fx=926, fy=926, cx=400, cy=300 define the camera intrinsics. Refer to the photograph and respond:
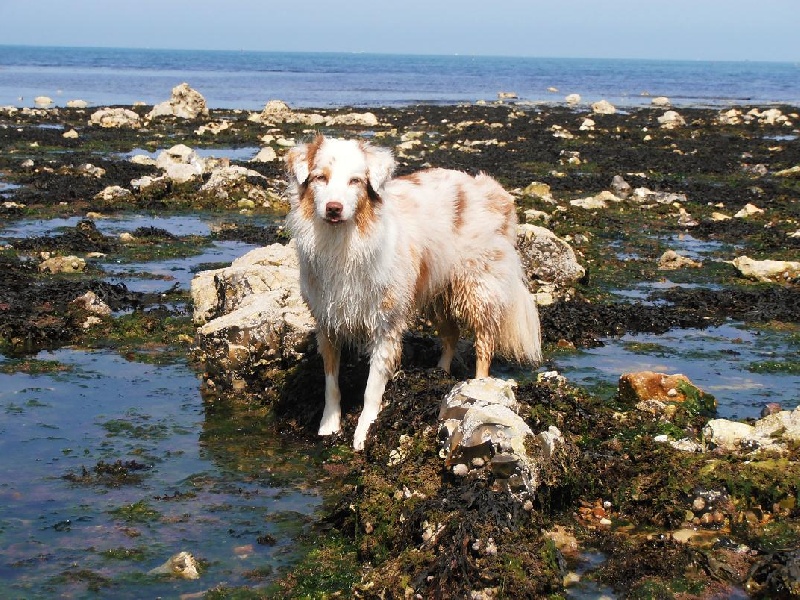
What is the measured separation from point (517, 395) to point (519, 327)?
161 centimetres

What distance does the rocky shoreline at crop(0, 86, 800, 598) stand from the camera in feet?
18.6

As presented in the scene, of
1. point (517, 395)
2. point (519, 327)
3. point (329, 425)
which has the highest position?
point (519, 327)

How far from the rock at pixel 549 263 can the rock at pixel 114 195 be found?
33.9 feet

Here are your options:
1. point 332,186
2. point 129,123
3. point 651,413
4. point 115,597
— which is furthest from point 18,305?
point 129,123

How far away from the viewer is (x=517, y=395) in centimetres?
771

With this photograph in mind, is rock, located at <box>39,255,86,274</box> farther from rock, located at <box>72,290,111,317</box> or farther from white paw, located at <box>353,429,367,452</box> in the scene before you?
white paw, located at <box>353,429,367,452</box>

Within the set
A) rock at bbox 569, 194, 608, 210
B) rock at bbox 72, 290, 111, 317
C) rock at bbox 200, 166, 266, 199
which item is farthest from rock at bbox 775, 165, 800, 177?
rock at bbox 72, 290, 111, 317

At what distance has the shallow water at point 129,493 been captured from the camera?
18.7ft

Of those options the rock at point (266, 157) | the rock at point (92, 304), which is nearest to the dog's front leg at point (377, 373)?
the rock at point (92, 304)

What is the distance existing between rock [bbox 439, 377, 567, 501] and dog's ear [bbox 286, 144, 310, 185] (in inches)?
83.0

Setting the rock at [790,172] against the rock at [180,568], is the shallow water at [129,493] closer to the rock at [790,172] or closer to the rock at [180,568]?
the rock at [180,568]

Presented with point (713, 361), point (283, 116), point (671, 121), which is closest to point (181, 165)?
point (713, 361)

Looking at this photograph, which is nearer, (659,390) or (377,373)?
(377,373)

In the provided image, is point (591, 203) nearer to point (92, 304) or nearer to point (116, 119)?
point (92, 304)
